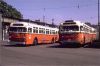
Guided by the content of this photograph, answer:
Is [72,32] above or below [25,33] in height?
above

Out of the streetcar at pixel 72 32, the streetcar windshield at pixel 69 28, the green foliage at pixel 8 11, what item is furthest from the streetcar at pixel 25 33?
the green foliage at pixel 8 11

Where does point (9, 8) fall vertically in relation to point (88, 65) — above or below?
above

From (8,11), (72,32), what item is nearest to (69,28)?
(72,32)

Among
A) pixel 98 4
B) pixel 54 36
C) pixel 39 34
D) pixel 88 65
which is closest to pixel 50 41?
pixel 54 36

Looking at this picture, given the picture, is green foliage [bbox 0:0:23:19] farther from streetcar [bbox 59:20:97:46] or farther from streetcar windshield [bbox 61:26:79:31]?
streetcar [bbox 59:20:97:46]

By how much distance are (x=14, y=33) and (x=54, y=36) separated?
38.7 ft

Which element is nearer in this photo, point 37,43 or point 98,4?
point 37,43

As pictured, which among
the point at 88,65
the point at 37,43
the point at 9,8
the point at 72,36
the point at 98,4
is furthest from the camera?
the point at 9,8

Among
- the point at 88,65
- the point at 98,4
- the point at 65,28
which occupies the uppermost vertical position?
Answer: the point at 98,4

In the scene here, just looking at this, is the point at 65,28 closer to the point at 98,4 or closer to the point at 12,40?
the point at 12,40

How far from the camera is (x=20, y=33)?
1292 inches

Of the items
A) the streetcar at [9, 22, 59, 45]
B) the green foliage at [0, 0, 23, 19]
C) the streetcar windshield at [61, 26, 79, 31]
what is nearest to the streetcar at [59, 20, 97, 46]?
the streetcar windshield at [61, 26, 79, 31]

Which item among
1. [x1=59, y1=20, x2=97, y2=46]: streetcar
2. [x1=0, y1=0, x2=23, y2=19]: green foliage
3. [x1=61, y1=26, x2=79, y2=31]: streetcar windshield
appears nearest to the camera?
[x1=59, y1=20, x2=97, y2=46]: streetcar

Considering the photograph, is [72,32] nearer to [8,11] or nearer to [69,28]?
[69,28]
